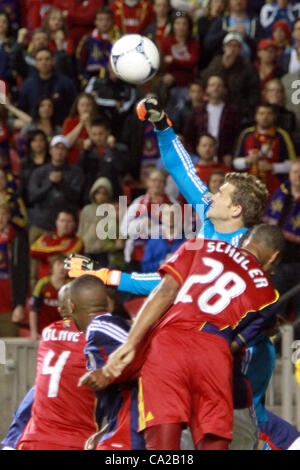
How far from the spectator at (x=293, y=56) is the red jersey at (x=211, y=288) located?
6404mm

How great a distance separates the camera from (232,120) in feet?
32.7

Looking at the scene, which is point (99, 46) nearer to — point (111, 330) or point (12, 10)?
point (12, 10)

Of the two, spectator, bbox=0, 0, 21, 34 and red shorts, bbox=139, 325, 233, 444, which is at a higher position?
spectator, bbox=0, 0, 21, 34

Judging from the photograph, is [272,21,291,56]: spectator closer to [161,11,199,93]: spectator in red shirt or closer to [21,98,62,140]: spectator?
[161,11,199,93]: spectator in red shirt

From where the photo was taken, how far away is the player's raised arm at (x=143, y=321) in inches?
160

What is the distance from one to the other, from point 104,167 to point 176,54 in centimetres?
214

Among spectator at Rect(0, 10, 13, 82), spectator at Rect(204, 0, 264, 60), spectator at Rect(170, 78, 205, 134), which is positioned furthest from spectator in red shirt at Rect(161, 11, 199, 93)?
spectator at Rect(0, 10, 13, 82)

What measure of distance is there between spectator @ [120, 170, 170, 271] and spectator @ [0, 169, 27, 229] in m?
1.24

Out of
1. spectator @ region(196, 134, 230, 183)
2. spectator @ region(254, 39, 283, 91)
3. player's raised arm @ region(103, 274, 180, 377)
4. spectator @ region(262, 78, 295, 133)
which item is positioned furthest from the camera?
spectator @ region(254, 39, 283, 91)

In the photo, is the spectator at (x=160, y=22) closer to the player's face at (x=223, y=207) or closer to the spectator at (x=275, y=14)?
the spectator at (x=275, y=14)

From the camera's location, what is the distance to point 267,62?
10539mm

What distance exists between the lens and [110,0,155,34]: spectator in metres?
12.0

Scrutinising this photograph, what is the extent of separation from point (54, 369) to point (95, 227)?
14.0ft

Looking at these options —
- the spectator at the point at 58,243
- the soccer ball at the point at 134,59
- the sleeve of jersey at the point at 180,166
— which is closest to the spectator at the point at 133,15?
the spectator at the point at 58,243
